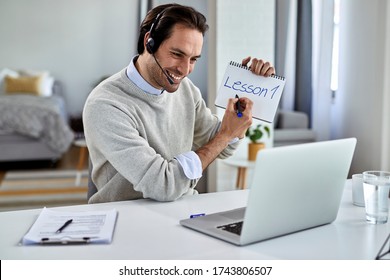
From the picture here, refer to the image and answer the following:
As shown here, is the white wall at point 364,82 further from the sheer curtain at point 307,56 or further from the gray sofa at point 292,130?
the gray sofa at point 292,130

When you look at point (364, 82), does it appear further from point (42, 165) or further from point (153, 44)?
point (42, 165)

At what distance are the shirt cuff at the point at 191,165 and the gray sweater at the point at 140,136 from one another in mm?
14

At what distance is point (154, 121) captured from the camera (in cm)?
176

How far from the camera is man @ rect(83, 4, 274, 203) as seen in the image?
151cm

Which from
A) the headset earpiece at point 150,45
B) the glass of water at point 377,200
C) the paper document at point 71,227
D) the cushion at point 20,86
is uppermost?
the headset earpiece at point 150,45

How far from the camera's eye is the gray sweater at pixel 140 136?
4.94 feet

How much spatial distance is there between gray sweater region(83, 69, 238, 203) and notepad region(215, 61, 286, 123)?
25 centimetres

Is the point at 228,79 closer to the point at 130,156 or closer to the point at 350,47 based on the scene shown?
the point at 130,156

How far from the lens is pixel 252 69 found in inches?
61.3

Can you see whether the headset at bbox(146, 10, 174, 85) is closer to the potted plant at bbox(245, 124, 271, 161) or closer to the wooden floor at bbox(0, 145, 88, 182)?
the potted plant at bbox(245, 124, 271, 161)

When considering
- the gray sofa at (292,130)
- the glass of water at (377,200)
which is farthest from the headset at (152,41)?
the gray sofa at (292,130)

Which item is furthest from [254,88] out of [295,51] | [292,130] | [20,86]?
[20,86]
